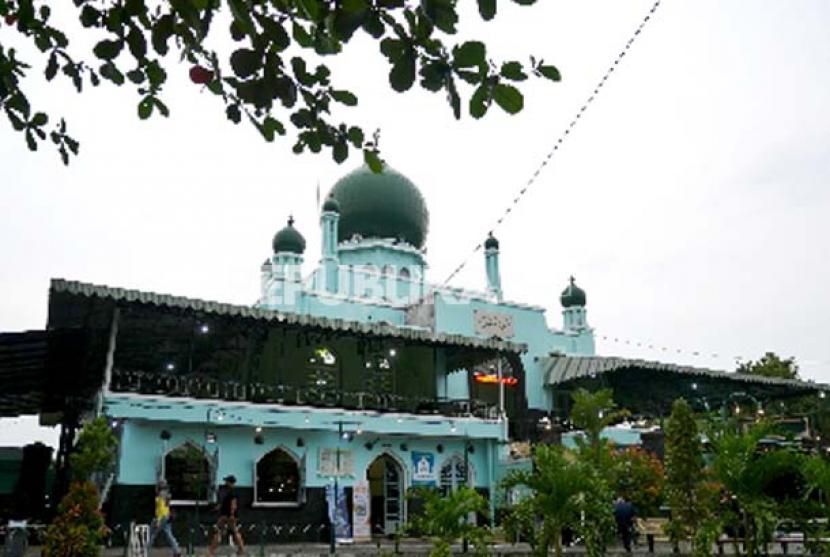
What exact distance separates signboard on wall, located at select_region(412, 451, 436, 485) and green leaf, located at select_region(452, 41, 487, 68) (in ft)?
66.2

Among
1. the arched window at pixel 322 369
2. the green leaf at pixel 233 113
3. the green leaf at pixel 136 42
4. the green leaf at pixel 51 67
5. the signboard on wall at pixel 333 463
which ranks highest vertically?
the arched window at pixel 322 369

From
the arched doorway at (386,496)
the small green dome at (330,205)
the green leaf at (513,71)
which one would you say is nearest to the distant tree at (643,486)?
the arched doorway at (386,496)

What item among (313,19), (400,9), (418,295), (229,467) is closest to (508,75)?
(400,9)

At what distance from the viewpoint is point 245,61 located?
111 inches

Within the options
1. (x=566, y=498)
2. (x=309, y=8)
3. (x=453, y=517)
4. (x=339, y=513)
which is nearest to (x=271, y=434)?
(x=339, y=513)

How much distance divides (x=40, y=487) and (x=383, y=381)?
11060 mm

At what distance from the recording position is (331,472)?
20359 millimetres

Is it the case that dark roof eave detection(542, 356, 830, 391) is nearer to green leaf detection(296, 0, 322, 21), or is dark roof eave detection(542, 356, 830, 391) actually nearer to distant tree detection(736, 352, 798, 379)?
distant tree detection(736, 352, 798, 379)

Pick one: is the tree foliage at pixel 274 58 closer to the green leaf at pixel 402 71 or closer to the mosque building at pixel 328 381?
the green leaf at pixel 402 71

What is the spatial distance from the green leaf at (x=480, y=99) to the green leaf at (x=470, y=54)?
0.09m

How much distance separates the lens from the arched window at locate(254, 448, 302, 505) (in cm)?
1945

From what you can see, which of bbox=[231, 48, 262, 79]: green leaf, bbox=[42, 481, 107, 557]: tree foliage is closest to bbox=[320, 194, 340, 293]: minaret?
bbox=[42, 481, 107, 557]: tree foliage

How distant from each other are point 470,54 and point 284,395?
20.9 m

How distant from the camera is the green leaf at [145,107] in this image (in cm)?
379
